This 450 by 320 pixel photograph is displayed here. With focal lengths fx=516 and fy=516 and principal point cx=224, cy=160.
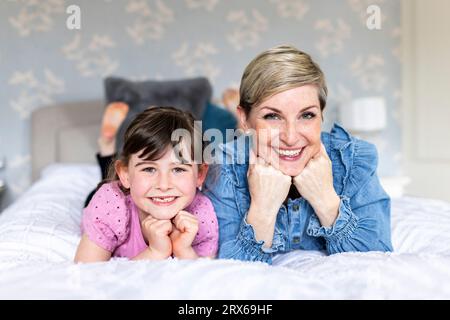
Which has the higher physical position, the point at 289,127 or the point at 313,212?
the point at 289,127

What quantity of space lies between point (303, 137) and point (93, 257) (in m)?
0.53

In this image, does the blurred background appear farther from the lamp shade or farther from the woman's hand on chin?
the woman's hand on chin

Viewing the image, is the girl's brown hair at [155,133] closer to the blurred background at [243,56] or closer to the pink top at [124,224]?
the pink top at [124,224]

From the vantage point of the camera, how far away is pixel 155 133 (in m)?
1.14

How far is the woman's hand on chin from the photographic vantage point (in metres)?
1.13

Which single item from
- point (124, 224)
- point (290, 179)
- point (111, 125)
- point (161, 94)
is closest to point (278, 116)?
point (290, 179)

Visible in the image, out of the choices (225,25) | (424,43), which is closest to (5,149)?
(225,25)

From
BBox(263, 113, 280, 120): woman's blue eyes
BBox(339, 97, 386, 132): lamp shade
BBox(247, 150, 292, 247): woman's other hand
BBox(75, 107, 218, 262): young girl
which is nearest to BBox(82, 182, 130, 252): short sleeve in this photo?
BBox(75, 107, 218, 262): young girl

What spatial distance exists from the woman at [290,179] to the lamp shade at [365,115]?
5.74 feet

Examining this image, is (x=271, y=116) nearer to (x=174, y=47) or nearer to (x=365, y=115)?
(x=365, y=115)

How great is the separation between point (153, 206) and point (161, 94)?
1283 mm

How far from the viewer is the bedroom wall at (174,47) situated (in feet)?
9.62

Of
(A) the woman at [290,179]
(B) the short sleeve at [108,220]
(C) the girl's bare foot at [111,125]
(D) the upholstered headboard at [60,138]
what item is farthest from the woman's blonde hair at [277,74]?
(D) the upholstered headboard at [60,138]

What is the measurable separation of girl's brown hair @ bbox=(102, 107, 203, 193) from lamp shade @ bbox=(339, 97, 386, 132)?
1912mm
